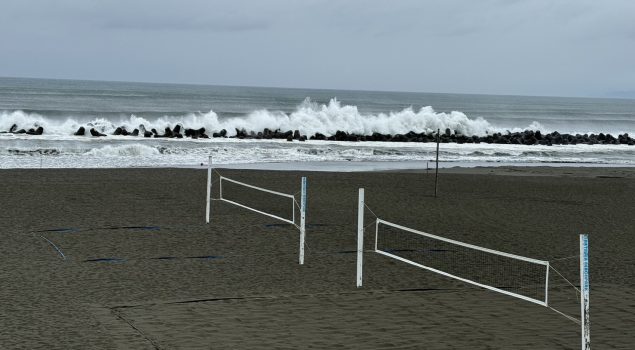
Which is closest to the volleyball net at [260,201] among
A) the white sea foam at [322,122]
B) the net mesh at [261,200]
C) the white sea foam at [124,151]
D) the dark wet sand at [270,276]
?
the net mesh at [261,200]

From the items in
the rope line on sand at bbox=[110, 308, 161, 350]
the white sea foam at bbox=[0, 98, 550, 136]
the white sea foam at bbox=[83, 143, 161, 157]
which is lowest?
the white sea foam at bbox=[83, 143, 161, 157]

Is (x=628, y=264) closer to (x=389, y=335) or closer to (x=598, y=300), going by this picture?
(x=598, y=300)

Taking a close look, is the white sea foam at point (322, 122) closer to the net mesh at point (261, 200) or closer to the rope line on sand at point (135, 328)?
the net mesh at point (261, 200)

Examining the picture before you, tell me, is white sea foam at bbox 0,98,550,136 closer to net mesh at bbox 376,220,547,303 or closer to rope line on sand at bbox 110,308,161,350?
net mesh at bbox 376,220,547,303

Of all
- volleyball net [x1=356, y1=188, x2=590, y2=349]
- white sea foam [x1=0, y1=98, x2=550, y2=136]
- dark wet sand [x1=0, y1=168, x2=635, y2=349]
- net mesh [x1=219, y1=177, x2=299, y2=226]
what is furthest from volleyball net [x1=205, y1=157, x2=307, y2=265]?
white sea foam [x1=0, y1=98, x2=550, y2=136]

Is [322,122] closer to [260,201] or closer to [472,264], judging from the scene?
[260,201]

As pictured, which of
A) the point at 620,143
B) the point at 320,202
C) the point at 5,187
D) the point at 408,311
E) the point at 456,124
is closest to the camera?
the point at 408,311

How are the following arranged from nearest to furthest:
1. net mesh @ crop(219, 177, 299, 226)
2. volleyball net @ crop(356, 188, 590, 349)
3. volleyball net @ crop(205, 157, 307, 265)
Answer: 1. volleyball net @ crop(356, 188, 590, 349)
2. volleyball net @ crop(205, 157, 307, 265)
3. net mesh @ crop(219, 177, 299, 226)

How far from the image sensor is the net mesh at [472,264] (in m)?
11.4

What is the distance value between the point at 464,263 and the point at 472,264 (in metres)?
0.12

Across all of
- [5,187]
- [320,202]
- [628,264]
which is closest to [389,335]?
[628,264]

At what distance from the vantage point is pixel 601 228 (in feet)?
57.3

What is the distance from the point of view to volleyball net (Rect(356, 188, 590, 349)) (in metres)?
10.9

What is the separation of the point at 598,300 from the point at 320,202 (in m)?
10.8
